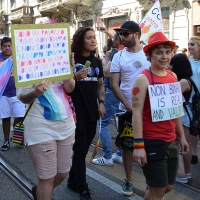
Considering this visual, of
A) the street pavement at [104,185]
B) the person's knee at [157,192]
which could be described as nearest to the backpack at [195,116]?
the street pavement at [104,185]

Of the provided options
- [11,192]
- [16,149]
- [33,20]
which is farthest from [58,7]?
[11,192]

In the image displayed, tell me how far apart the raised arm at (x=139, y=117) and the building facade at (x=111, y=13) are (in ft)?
33.0

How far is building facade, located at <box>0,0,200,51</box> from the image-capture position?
12.1m

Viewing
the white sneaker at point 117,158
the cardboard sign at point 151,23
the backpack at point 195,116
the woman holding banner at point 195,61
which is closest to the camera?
the backpack at point 195,116

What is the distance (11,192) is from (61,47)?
6.16 ft

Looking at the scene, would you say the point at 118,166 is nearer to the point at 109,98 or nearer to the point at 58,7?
the point at 109,98

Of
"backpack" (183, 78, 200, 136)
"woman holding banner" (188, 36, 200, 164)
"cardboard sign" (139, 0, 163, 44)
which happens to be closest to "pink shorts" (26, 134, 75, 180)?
"backpack" (183, 78, 200, 136)

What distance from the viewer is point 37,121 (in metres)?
2.62

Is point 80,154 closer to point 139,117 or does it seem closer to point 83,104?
point 83,104

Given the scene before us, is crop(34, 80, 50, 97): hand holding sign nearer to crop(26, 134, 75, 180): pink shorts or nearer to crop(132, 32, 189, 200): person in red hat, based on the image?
crop(26, 134, 75, 180): pink shorts

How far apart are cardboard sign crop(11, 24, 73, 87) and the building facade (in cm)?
1001

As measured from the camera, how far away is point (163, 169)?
2455mm

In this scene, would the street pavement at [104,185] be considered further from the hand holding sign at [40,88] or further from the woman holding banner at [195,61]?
the hand holding sign at [40,88]

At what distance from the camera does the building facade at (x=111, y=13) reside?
39.7 ft
